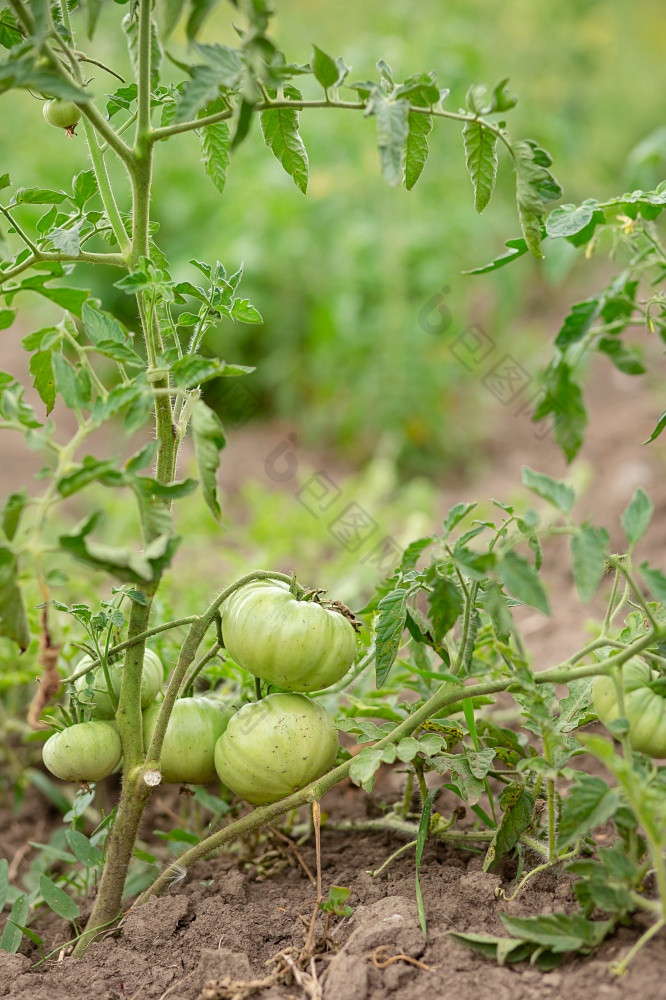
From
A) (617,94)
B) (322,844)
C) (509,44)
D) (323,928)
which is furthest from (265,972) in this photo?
(617,94)

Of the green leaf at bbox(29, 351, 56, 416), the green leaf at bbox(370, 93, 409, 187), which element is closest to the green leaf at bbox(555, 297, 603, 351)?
the green leaf at bbox(370, 93, 409, 187)

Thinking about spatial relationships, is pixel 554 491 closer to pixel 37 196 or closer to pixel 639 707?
pixel 639 707

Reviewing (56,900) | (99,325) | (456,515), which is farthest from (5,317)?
(56,900)

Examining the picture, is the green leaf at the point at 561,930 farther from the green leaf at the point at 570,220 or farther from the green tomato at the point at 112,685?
the green leaf at the point at 570,220

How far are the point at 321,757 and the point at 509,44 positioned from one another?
5.16 metres

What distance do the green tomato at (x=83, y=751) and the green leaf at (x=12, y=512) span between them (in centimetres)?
A: 34

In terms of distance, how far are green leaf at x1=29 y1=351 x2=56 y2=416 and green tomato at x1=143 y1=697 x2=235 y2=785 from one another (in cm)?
45

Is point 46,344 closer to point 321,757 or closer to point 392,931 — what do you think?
point 321,757

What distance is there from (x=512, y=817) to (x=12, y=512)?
0.74m

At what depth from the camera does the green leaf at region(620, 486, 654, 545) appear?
1.03 metres

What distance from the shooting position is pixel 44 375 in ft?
4.04

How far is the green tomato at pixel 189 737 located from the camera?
51.6 inches

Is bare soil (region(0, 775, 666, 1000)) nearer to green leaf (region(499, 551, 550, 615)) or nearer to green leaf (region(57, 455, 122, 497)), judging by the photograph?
green leaf (region(499, 551, 550, 615))

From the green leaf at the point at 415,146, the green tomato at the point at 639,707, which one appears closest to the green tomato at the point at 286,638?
the green tomato at the point at 639,707
